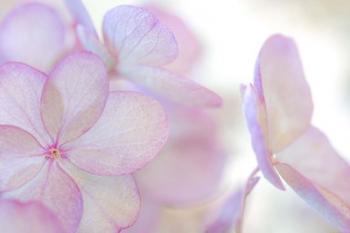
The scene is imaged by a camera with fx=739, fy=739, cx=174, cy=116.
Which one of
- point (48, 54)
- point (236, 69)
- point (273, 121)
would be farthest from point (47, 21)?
point (236, 69)

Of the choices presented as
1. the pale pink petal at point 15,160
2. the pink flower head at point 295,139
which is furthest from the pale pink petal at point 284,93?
the pale pink petal at point 15,160

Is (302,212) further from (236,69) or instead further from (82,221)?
(82,221)

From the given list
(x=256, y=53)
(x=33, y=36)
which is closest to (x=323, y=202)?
(x=33, y=36)

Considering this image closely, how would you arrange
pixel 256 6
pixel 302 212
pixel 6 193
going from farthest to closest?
pixel 256 6, pixel 302 212, pixel 6 193

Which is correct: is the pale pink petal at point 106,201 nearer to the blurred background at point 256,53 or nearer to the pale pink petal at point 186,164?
the pale pink petal at point 186,164

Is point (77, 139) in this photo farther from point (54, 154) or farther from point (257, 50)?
point (257, 50)

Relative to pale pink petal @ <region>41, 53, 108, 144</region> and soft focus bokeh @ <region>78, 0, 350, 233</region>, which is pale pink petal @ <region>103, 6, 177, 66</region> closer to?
pale pink petal @ <region>41, 53, 108, 144</region>
